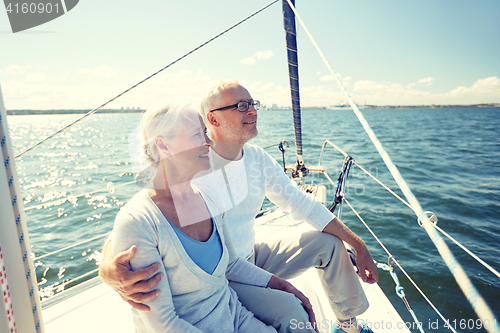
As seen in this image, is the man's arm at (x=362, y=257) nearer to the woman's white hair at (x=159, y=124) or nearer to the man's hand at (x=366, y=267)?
the man's hand at (x=366, y=267)

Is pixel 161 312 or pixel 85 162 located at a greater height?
pixel 161 312

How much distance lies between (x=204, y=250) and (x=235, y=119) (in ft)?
2.67

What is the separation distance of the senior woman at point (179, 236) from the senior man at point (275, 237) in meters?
0.19

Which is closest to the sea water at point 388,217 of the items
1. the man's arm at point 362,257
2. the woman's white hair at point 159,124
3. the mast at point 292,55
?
the woman's white hair at point 159,124

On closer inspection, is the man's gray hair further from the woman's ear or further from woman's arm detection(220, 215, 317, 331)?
woman's arm detection(220, 215, 317, 331)

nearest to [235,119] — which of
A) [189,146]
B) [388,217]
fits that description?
[189,146]

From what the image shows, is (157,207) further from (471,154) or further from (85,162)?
(471,154)

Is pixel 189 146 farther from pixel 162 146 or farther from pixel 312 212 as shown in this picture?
pixel 312 212

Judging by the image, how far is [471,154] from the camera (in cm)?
1195

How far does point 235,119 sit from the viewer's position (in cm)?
157

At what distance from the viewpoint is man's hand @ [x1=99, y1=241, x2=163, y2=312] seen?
76 cm

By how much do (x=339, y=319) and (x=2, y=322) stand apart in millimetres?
1251

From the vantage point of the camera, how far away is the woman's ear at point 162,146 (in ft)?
3.18

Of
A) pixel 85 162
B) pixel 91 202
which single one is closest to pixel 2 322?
pixel 91 202
